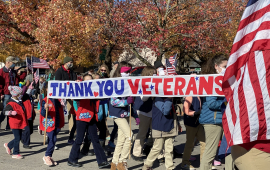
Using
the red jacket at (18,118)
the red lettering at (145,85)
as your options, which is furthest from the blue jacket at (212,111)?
the red jacket at (18,118)

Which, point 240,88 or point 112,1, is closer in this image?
point 240,88

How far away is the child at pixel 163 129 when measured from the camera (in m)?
5.11

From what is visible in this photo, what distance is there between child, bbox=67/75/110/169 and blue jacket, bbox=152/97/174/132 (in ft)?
4.18

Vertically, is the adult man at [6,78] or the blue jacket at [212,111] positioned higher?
the adult man at [6,78]

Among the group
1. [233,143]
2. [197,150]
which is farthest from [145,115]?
[233,143]

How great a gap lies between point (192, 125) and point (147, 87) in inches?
43.8

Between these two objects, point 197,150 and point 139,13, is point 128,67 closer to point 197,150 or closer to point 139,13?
point 197,150

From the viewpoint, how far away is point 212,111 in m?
4.84

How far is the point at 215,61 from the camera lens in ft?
16.1

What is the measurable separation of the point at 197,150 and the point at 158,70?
9.34 feet

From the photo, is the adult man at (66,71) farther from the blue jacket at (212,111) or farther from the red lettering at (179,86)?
the blue jacket at (212,111)

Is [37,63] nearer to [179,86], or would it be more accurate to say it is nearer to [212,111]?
[179,86]

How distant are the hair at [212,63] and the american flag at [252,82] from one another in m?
2.25

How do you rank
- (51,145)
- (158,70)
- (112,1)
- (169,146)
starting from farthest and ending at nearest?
1. (112,1)
2. (51,145)
3. (158,70)
4. (169,146)
